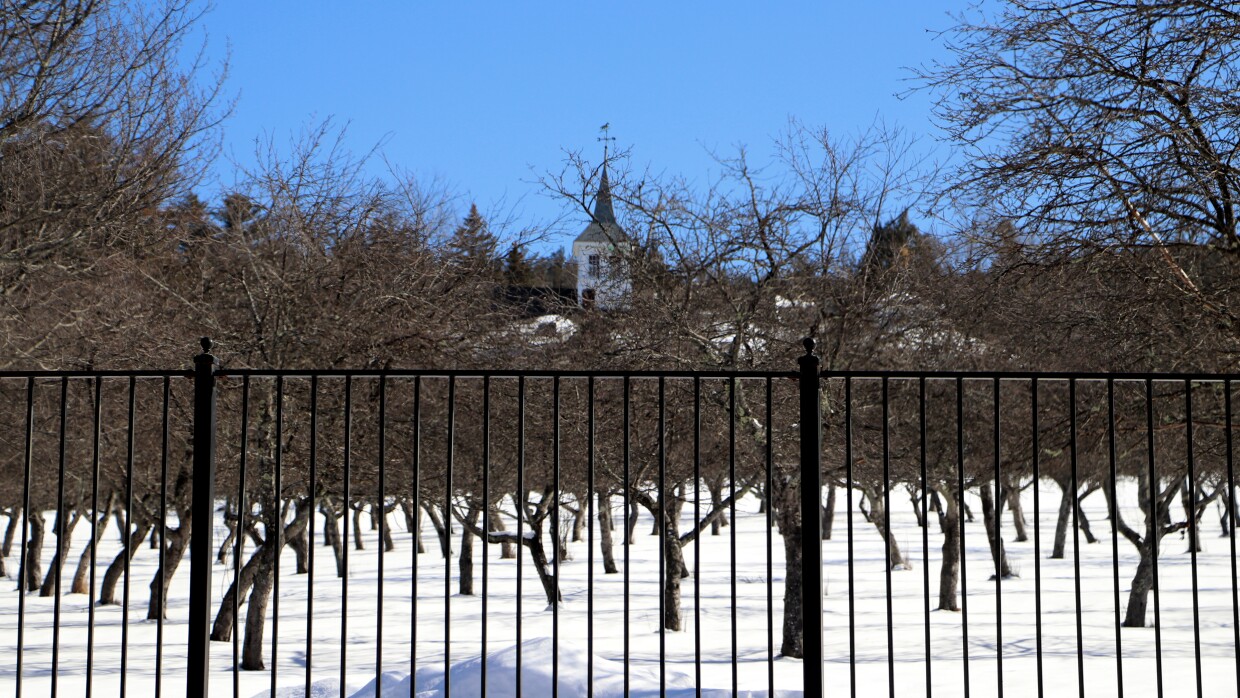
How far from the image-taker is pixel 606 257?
15.6 m

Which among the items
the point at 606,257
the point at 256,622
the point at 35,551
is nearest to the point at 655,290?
the point at 606,257

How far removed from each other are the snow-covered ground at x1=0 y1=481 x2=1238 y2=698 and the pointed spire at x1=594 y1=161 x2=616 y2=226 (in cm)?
543

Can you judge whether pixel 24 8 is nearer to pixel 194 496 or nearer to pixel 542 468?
pixel 194 496

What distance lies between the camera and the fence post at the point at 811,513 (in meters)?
4.14

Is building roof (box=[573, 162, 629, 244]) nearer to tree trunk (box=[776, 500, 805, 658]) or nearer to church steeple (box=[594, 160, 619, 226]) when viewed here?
church steeple (box=[594, 160, 619, 226])

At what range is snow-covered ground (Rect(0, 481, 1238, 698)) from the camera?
7582 millimetres

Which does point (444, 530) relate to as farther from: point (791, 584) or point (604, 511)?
point (604, 511)

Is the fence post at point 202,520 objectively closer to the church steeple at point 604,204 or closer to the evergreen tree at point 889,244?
the church steeple at point 604,204

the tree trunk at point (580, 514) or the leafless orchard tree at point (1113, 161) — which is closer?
the leafless orchard tree at point (1113, 161)

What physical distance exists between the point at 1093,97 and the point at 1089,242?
3.52ft

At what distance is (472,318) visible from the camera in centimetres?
1659

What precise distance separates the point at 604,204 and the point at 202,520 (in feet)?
37.8

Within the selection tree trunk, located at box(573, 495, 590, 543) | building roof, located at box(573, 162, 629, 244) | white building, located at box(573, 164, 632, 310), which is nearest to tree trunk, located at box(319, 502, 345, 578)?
tree trunk, located at box(573, 495, 590, 543)

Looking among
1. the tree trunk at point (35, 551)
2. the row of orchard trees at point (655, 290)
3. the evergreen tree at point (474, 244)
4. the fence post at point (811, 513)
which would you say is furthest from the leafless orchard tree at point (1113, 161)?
the tree trunk at point (35, 551)
